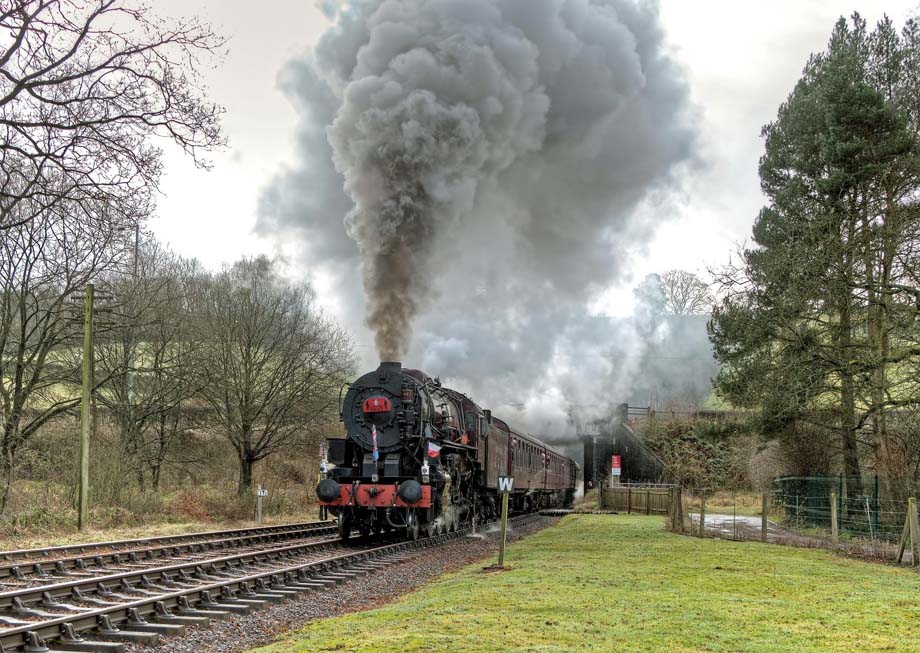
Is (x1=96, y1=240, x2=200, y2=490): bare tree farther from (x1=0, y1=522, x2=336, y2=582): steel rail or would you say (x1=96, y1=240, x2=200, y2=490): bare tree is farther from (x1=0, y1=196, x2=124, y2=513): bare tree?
(x1=0, y1=522, x2=336, y2=582): steel rail

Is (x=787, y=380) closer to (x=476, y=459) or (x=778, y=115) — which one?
(x=476, y=459)

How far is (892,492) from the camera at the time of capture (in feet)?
53.5

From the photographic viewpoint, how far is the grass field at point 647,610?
20.8 feet

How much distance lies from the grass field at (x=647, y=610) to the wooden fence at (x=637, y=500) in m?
15.2

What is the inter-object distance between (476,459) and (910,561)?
8.76 meters

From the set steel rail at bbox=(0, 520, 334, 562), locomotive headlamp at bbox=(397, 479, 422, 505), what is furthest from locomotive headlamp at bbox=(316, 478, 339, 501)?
steel rail at bbox=(0, 520, 334, 562)

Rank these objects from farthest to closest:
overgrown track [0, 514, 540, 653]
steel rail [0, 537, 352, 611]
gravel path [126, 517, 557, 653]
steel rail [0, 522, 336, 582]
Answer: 1. steel rail [0, 522, 336, 582]
2. steel rail [0, 537, 352, 611]
3. gravel path [126, 517, 557, 653]
4. overgrown track [0, 514, 540, 653]

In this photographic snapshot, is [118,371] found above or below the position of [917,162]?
below

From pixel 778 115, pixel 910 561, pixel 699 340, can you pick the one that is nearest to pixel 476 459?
pixel 910 561

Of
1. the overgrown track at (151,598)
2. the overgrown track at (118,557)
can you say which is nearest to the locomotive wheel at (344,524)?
the overgrown track at (118,557)

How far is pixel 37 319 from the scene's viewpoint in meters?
19.8

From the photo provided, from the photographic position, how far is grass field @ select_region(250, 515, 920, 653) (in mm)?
6332

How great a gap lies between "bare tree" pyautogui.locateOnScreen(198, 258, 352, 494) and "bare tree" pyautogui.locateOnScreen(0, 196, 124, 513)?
4.97m

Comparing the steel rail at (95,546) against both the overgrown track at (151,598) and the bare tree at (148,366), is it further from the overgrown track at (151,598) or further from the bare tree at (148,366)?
the bare tree at (148,366)
